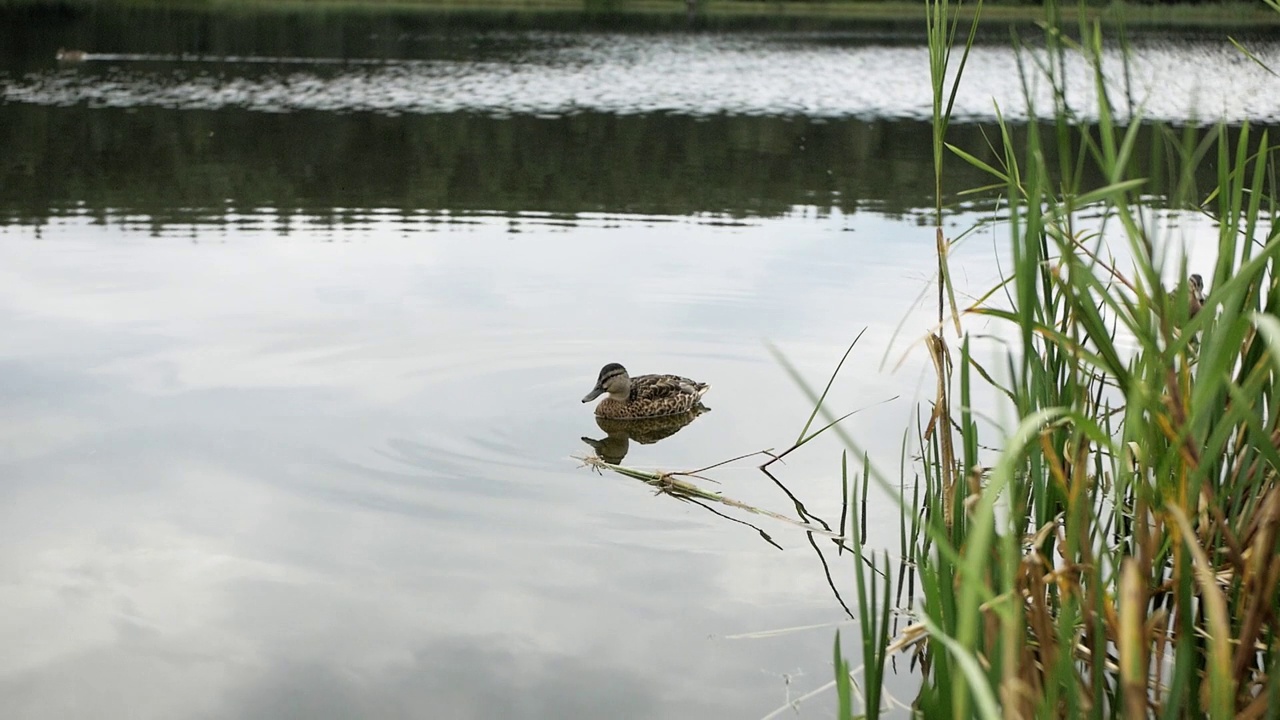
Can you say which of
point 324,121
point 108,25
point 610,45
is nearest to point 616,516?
point 324,121

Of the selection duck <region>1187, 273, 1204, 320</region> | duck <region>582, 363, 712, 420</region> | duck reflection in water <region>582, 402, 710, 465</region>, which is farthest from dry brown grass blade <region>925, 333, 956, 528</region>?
duck <region>1187, 273, 1204, 320</region>

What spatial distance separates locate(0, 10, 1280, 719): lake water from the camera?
12.3ft

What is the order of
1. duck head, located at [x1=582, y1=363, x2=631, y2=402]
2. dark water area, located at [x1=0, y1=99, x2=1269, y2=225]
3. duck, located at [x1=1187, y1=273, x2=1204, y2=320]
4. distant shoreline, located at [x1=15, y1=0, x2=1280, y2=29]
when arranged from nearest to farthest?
duck head, located at [x1=582, y1=363, x2=631, y2=402] → duck, located at [x1=1187, y1=273, x2=1204, y2=320] → dark water area, located at [x1=0, y1=99, x2=1269, y2=225] → distant shoreline, located at [x1=15, y1=0, x2=1280, y2=29]

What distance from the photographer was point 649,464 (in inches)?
222

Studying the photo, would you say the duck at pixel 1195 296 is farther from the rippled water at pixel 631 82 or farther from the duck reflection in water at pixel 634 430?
the rippled water at pixel 631 82

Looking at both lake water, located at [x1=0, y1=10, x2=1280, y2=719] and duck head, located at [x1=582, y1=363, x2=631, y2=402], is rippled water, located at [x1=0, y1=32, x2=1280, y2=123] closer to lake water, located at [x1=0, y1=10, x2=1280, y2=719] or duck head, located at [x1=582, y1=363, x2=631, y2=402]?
lake water, located at [x1=0, y1=10, x2=1280, y2=719]

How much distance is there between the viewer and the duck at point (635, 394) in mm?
6148

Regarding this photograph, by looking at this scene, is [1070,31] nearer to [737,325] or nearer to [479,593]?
[737,325]

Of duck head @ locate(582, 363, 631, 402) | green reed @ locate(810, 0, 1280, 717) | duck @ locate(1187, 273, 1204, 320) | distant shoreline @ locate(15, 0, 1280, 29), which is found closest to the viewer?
green reed @ locate(810, 0, 1280, 717)

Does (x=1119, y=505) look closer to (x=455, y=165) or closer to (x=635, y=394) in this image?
(x=635, y=394)

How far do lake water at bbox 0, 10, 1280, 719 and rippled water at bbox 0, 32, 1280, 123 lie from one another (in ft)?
16.9

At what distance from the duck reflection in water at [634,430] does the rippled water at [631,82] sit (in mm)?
11647

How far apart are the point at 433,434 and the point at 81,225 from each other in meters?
5.98

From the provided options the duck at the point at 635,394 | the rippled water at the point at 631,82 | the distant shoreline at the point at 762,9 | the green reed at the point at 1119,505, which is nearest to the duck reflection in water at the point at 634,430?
the duck at the point at 635,394
